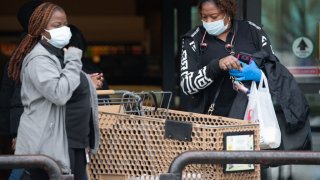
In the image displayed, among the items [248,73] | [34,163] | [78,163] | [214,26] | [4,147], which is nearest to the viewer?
[34,163]

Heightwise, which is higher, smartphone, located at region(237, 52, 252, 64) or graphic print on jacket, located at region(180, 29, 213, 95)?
smartphone, located at region(237, 52, 252, 64)

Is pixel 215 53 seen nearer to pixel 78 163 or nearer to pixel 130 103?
pixel 130 103

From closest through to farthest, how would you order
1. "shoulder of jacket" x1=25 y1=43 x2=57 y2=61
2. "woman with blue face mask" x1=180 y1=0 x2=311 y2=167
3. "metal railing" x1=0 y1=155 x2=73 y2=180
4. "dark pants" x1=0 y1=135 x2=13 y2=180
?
"metal railing" x1=0 y1=155 x2=73 y2=180 → "shoulder of jacket" x1=25 y1=43 x2=57 y2=61 → "woman with blue face mask" x1=180 y1=0 x2=311 y2=167 → "dark pants" x1=0 y1=135 x2=13 y2=180

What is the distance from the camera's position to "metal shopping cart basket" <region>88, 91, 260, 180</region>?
4.07 metres

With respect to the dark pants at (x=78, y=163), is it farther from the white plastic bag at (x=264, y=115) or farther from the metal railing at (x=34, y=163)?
the white plastic bag at (x=264, y=115)

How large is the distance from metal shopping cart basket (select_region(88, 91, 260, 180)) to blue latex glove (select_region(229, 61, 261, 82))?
44 cm

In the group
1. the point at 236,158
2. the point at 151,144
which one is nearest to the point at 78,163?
the point at 151,144

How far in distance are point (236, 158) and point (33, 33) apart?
129cm

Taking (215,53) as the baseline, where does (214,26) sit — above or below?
above

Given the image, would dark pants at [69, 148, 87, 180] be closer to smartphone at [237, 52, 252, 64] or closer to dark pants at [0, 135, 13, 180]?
smartphone at [237, 52, 252, 64]

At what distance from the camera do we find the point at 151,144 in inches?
162

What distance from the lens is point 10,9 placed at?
451 inches

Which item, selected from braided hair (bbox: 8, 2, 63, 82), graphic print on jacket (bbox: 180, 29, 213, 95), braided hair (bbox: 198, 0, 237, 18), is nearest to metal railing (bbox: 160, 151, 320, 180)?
graphic print on jacket (bbox: 180, 29, 213, 95)

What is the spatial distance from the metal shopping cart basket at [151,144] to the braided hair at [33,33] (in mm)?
529
